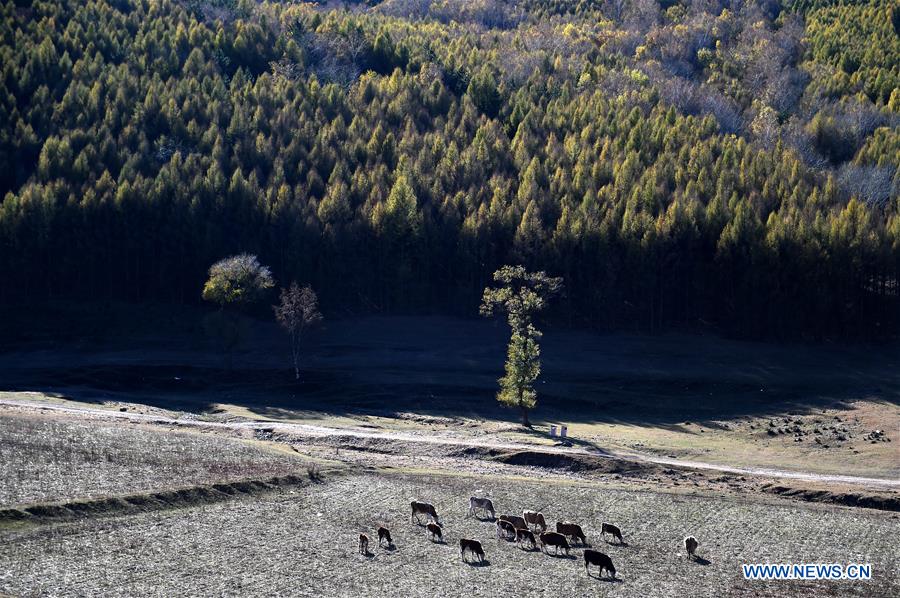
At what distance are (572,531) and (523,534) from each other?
6.64 ft

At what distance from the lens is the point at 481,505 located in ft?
166

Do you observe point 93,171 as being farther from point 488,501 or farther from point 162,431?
point 488,501

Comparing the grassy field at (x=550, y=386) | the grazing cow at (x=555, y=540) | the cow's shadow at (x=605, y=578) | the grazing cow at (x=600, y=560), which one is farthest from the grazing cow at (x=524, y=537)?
the grassy field at (x=550, y=386)

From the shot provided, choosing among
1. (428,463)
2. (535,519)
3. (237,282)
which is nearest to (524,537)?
(535,519)

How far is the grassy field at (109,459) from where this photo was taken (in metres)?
48.6

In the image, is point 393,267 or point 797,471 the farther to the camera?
point 393,267

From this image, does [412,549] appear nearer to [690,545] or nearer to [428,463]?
[690,545]

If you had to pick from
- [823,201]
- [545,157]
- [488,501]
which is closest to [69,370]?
[488,501]

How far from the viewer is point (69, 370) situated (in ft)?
320

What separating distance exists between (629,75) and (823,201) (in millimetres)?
73976

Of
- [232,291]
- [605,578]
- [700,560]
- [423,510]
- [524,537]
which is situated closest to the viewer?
[605,578]

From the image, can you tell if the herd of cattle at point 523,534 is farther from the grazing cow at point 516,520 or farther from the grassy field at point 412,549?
the grassy field at point 412,549

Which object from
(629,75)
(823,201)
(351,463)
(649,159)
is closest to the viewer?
(351,463)

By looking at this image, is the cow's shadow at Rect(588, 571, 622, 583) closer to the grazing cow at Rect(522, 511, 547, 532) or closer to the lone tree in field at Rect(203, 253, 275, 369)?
the grazing cow at Rect(522, 511, 547, 532)
